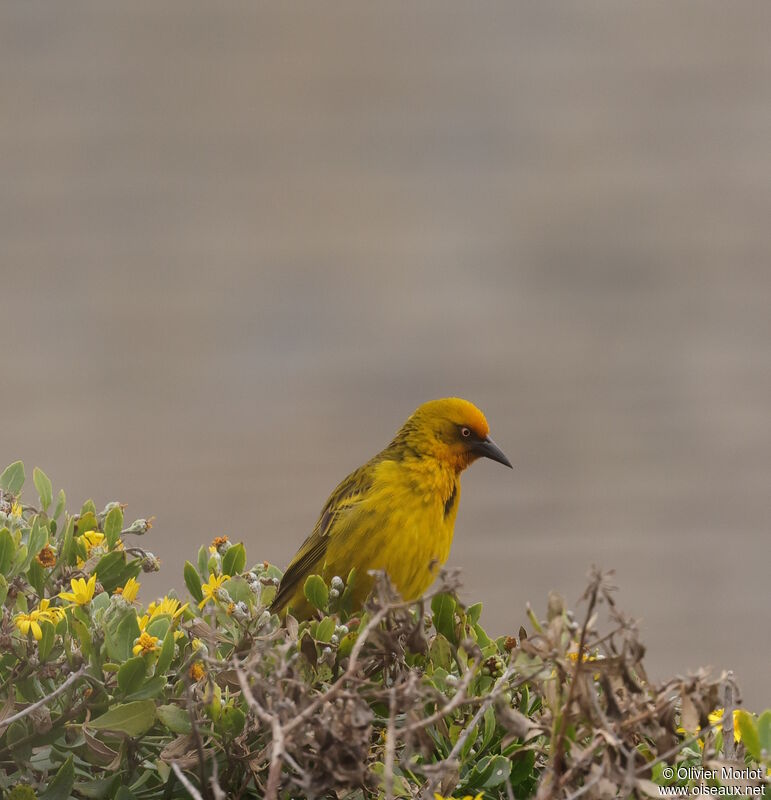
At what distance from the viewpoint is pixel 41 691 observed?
1.75 m

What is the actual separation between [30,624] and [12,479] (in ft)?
2.36

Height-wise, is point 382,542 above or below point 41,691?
above

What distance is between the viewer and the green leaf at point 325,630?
71.5 inches

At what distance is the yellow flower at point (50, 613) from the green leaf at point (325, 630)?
408mm

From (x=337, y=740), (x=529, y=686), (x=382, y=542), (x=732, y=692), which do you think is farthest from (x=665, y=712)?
(x=382, y=542)

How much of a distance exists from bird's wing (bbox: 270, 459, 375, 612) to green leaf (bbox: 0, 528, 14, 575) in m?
0.87

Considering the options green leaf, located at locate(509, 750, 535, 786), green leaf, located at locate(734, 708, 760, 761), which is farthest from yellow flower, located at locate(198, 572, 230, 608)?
green leaf, located at locate(734, 708, 760, 761)

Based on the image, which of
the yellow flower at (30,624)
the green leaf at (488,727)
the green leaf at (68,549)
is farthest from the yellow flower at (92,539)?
the green leaf at (488,727)

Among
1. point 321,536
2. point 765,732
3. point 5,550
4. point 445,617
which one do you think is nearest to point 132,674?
point 5,550

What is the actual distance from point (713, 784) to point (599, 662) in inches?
20.1

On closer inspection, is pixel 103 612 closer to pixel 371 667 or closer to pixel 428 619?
pixel 371 667

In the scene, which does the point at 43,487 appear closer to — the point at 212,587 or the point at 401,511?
the point at 212,587

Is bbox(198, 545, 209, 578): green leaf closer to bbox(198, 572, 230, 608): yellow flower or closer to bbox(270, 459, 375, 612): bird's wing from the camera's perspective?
bbox(198, 572, 230, 608): yellow flower

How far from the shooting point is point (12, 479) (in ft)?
7.69
